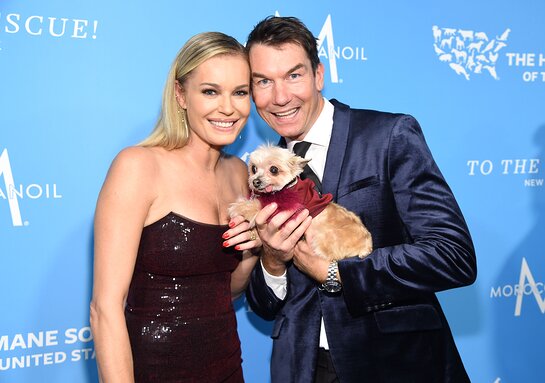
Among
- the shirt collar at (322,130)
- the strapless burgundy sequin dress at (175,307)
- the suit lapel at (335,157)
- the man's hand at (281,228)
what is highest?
the shirt collar at (322,130)

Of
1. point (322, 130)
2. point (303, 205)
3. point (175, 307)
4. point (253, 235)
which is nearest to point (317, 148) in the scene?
point (322, 130)

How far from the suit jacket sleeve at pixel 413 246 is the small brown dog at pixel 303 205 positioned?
3.3 inches

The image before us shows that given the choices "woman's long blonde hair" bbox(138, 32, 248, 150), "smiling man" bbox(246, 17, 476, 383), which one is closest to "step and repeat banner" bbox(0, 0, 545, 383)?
"woman's long blonde hair" bbox(138, 32, 248, 150)

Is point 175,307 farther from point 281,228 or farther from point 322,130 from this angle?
point 322,130

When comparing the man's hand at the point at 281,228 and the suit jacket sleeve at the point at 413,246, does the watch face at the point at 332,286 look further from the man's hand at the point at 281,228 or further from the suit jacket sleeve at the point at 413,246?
the man's hand at the point at 281,228

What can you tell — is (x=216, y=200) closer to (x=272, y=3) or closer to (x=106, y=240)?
(x=106, y=240)

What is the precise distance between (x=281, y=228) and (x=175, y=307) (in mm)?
482

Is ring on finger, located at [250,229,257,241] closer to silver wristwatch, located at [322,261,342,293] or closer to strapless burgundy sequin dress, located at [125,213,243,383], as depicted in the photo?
strapless burgundy sequin dress, located at [125,213,243,383]

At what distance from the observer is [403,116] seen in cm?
196

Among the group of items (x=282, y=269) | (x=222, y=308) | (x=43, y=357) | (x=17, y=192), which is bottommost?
(x=43, y=357)

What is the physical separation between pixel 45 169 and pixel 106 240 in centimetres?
91

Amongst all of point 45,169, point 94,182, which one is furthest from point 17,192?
point 94,182

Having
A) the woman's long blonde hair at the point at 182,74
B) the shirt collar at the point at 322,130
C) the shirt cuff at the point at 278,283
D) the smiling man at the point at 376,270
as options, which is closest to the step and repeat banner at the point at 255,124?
the woman's long blonde hair at the point at 182,74

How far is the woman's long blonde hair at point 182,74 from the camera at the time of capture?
6.39 feet
